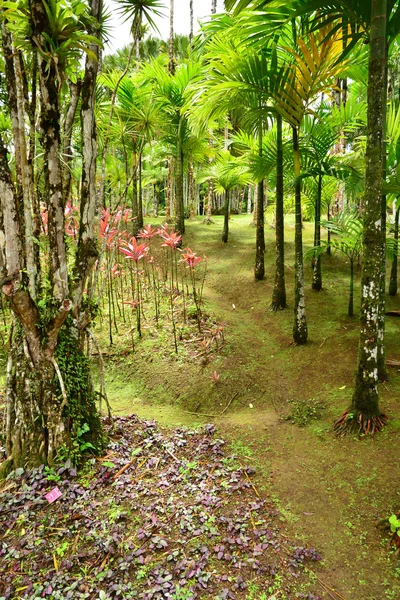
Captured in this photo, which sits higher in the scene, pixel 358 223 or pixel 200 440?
pixel 358 223

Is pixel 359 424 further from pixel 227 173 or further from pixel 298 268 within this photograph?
pixel 227 173

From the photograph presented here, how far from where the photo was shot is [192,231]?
548 inches

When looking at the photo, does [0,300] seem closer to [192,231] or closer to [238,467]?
[238,467]

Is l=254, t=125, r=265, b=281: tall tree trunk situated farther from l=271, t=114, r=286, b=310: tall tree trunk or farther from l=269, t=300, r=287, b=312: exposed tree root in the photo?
l=269, t=300, r=287, b=312: exposed tree root

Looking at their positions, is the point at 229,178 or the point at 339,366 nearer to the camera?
the point at 339,366

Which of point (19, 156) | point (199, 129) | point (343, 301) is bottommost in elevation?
point (343, 301)

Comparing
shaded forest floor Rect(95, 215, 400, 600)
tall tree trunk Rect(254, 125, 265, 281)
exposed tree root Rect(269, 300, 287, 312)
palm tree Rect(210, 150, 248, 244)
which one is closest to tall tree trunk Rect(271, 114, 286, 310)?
exposed tree root Rect(269, 300, 287, 312)

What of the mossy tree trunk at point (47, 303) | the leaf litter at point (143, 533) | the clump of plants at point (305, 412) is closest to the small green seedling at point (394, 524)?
the leaf litter at point (143, 533)

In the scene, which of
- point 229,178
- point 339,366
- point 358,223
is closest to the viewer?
point 339,366

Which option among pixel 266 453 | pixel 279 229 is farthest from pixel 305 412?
pixel 279 229

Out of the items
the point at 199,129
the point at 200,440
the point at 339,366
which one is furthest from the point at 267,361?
the point at 199,129

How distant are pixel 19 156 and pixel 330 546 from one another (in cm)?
375

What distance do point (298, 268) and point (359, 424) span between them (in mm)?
2717

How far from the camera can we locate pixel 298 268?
5656 millimetres
